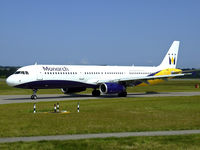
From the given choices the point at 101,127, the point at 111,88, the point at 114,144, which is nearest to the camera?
the point at 114,144

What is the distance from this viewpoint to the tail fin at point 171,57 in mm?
56812

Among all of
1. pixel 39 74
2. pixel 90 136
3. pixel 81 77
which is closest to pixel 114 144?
pixel 90 136

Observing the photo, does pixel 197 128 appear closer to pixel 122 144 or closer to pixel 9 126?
Answer: pixel 122 144

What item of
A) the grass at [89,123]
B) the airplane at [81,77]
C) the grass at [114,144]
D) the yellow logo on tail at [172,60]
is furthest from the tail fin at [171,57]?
the grass at [114,144]

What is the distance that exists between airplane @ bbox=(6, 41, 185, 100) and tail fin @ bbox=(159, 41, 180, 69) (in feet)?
4.23

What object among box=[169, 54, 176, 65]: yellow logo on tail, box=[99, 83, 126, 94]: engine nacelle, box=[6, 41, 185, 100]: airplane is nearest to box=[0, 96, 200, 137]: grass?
box=[6, 41, 185, 100]: airplane

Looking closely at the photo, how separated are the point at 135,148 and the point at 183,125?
22.3 feet

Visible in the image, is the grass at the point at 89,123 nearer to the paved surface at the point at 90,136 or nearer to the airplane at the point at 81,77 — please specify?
the paved surface at the point at 90,136

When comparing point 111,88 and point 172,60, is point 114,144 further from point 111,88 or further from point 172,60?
point 172,60

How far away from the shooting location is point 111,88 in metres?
43.6

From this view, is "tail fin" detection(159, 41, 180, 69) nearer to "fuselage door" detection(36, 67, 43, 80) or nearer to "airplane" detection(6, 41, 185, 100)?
"airplane" detection(6, 41, 185, 100)

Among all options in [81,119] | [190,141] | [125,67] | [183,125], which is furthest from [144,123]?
[125,67]

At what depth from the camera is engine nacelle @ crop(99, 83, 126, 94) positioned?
43.4 m

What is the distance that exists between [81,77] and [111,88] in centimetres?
439
